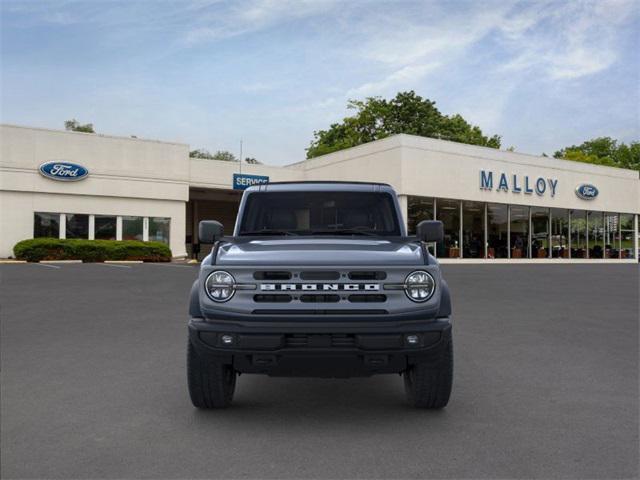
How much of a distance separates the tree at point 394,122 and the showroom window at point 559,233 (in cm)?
2012

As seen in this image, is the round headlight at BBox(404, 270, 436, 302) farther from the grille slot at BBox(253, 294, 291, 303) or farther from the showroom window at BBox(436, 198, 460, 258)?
the showroom window at BBox(436, 198, 460, 258)

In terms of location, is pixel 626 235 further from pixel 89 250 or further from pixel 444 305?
pixel 444 305

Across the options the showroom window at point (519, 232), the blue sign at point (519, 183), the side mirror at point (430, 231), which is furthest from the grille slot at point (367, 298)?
the showroom window at point (519, 232)

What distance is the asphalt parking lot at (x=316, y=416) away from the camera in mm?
3486

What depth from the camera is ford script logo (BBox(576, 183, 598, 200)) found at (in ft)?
141

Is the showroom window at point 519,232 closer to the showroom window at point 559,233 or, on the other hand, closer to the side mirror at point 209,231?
the showroom window at point 559,233

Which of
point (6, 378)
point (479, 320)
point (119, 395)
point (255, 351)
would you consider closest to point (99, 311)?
point (6, 378)

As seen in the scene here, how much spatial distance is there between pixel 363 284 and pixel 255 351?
89cm

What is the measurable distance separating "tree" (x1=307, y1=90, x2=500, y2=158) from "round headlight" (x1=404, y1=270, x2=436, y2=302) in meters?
56.4

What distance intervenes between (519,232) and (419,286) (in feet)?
126

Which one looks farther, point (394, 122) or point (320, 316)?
point (394, 122)

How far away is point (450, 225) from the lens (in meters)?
36.9

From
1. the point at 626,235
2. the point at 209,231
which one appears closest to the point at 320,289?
the point at 209,231

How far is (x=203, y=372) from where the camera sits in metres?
4.39
